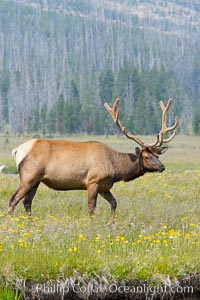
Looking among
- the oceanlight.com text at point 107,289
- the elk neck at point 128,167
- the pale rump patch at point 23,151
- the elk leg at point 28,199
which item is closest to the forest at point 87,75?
the elk neck at point 128,167

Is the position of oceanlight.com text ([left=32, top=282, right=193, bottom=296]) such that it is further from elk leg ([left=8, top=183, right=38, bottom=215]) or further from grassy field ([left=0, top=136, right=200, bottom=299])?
elk leg ([left=8, top=183, right=38, bottom=215])

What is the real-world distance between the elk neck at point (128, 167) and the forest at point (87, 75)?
254 ft

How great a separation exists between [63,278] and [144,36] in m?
184

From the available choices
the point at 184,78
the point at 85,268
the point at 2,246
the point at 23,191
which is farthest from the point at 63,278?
the point at 184,78

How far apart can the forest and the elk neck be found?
3045 inches

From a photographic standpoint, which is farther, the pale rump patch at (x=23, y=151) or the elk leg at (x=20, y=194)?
the elk leg at (x=20, y=194)

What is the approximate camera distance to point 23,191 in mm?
12188

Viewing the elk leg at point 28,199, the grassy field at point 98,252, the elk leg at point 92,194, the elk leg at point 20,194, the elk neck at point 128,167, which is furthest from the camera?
the elk neck at point 128,167

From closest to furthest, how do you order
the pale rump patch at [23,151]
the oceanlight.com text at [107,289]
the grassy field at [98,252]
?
the oceanlight.com text at [107,289]
the grassy field at [98,252]
the pale rump patch at [23,151]

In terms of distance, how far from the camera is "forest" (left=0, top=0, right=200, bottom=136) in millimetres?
94500

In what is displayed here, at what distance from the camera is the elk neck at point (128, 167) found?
13023 mm

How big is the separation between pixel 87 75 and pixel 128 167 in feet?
397

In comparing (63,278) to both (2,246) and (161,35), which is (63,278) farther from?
(161,35)

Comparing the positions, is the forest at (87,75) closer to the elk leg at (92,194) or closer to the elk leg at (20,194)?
the elk leg at (92,194)
